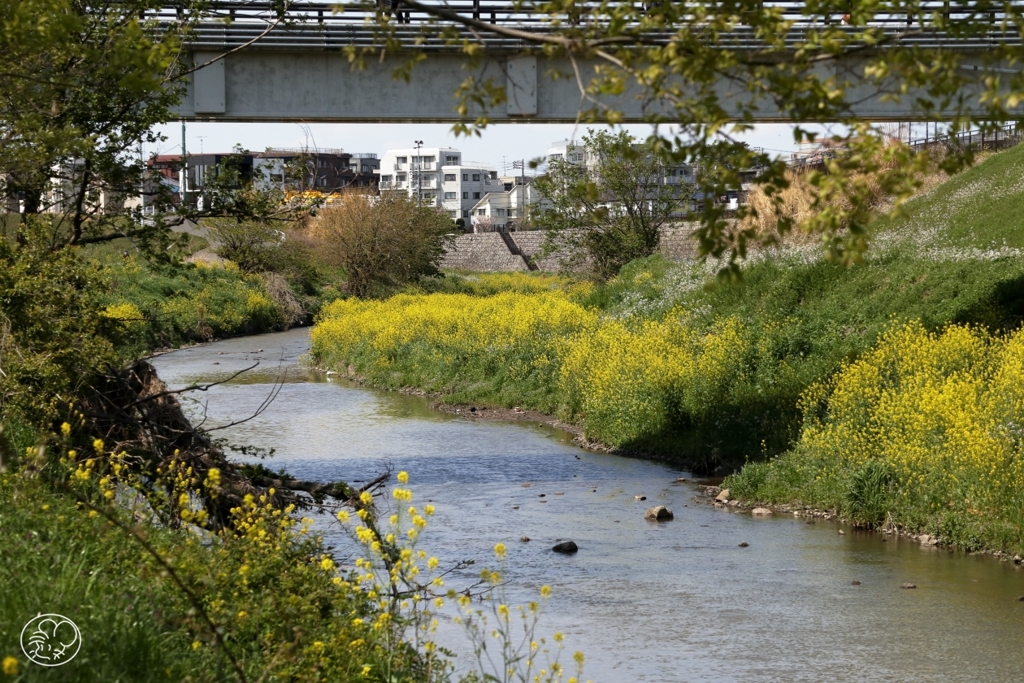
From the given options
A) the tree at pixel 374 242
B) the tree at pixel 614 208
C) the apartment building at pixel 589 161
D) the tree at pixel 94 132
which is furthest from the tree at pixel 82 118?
→ the tree at pixel 374 242

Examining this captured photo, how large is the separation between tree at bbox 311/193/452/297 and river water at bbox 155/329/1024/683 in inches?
1007

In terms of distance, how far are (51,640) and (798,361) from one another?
1586cm

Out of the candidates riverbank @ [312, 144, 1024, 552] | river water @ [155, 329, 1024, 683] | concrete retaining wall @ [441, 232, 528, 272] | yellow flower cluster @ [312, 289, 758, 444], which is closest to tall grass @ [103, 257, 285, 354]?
yellow flower cluster @ [312, 289, 758, 444]

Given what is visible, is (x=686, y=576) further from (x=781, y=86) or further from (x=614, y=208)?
(x=614, y=208)

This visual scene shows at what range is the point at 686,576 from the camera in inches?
504

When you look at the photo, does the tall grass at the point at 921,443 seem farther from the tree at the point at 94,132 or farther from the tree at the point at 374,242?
the tree at the point at 374,242

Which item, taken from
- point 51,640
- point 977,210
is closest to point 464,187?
point 977,210

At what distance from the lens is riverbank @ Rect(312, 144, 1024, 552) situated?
580 inches

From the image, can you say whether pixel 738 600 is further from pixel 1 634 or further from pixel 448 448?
pixel 448 448

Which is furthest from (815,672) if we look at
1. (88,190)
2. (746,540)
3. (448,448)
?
(448,448)

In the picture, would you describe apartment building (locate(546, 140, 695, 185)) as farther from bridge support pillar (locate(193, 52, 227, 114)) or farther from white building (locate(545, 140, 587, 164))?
bridge support pillar (locate(193, 52, 227, 114))

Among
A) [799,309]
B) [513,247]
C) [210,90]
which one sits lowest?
[513,247]

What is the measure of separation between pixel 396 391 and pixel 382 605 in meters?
21.8

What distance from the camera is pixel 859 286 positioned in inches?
899
